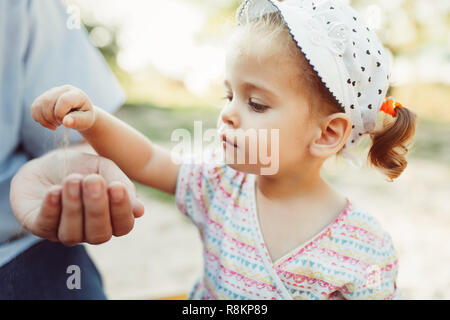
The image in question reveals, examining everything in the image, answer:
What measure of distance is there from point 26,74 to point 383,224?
1783mm

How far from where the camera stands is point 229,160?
75 centimetres

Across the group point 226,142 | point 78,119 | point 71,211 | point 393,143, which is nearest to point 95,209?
point 71,211

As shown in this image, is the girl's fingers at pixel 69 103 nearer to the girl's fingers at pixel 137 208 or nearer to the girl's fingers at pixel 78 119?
the girl's fingers at pixel 78 119

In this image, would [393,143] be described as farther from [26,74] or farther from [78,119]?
[26,74]

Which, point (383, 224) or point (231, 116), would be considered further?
point (383, 224)

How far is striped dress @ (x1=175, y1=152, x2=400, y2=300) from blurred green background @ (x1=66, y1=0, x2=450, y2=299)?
20cm

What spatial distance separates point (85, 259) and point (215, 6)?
88cm

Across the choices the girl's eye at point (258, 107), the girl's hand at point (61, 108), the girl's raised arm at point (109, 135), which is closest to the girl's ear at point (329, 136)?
the girl's eye at point (258, 107)

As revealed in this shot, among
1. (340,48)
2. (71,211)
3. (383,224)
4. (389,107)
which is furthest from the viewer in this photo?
(383,224)

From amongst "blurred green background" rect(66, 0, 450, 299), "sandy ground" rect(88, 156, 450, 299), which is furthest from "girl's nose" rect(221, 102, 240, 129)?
"sandy ground" rect(88, 156, 450, 299)

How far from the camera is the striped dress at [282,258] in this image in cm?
77

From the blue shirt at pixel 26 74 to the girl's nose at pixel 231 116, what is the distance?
0.80 ft

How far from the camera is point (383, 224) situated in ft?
6.82
